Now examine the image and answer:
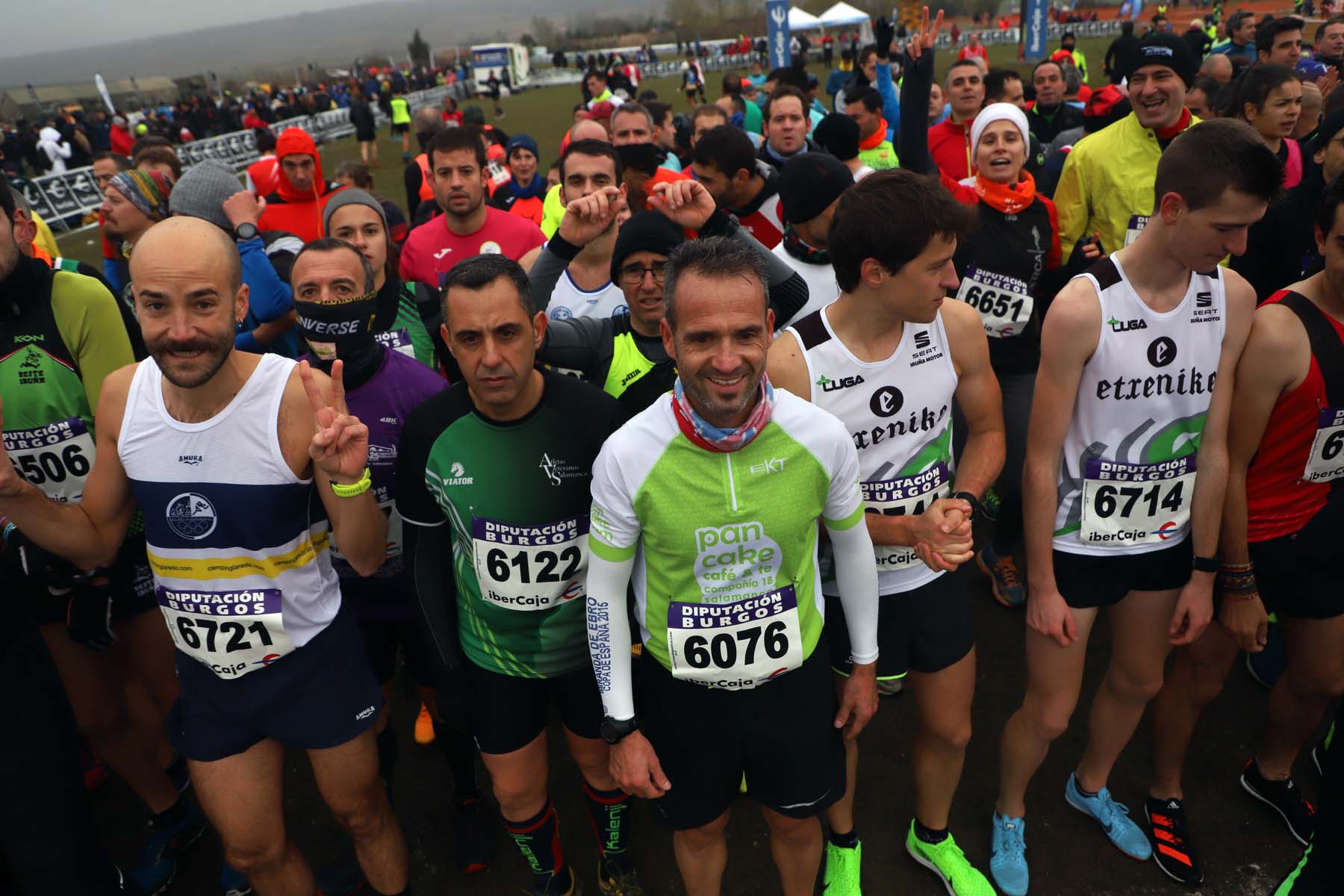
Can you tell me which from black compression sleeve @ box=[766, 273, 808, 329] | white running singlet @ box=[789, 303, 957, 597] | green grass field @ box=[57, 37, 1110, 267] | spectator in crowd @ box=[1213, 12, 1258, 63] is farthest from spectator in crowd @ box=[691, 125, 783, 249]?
green grass field @ box=[57, 37, 1110, 267]

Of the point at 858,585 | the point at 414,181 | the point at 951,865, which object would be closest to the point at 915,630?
the point at 858,585

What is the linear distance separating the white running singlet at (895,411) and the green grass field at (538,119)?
12.2m

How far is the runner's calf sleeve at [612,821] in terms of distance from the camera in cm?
303

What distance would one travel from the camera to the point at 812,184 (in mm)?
3424

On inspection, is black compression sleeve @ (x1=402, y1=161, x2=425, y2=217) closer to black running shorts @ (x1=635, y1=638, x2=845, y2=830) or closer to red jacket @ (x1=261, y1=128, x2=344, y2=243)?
red jacket @ (x1=261, y1=128, x2=344, y2=243)

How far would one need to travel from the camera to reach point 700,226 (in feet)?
9.85

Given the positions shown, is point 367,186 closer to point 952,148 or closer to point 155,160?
point 155,160

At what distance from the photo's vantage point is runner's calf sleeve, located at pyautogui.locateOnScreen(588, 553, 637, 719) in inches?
90.0

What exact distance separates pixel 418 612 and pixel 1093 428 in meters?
2.46

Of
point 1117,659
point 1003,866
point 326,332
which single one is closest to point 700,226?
point 326,332

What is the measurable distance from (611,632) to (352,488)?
889 millimetres

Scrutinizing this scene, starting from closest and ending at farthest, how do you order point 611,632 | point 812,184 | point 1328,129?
point 611,632
point 812,184
point 1328,129

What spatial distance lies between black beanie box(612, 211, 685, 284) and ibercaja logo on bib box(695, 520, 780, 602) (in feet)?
4.07

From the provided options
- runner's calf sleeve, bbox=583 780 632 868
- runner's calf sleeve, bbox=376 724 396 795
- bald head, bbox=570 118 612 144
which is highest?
bald head, bbox=570 118 612 144
